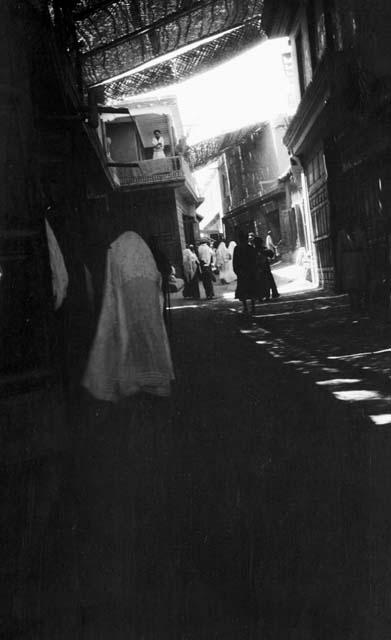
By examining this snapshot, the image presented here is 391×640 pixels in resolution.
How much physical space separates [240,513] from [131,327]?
290 centimetres

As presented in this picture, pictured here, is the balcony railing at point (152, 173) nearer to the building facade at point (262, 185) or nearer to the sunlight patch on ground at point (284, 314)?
the building facade at point (262, 185)

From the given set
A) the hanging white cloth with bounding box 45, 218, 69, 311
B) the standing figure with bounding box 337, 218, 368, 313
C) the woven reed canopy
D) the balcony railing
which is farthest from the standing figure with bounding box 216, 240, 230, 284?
the hanging white cloth with bounding box 45, 218, 69, 311

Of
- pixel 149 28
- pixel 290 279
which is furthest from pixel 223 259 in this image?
pixel 149 28

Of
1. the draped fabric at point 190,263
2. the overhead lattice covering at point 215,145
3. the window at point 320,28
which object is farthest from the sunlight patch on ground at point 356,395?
the overhead lattice covering at point 215,145

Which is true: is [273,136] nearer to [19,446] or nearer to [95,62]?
[95,62]

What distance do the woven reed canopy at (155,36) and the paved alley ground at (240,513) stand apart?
25.3 feet

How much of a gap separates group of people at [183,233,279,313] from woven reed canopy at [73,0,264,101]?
4607mm

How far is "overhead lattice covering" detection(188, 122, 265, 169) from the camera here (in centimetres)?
3841

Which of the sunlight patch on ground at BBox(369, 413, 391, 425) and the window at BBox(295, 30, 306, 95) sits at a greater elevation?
the window at BBox(295, 30, 306, 95)

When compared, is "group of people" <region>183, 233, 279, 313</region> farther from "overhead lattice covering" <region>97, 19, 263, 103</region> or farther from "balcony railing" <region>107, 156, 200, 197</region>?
"overhead lattice covering" <region>97, 19, 263, 103</region>

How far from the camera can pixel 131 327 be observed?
630 centimetres

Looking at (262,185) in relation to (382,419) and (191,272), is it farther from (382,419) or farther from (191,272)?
(382,419)

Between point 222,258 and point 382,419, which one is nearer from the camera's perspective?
point 382,419

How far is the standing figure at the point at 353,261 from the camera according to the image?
1187cm
